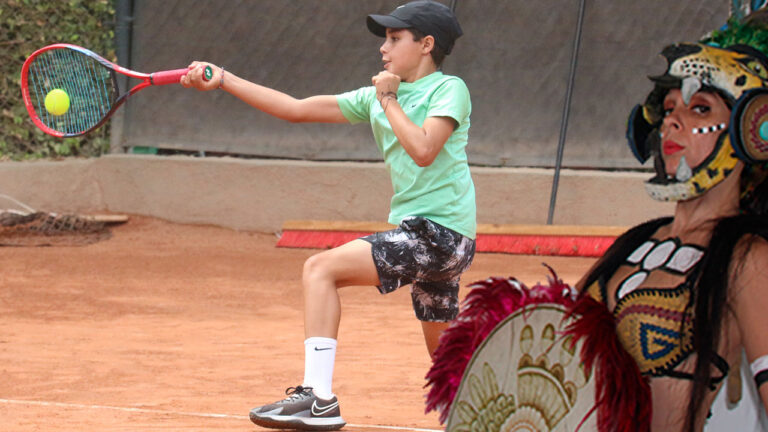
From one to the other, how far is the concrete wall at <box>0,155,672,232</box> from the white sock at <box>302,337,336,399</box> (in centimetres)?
624

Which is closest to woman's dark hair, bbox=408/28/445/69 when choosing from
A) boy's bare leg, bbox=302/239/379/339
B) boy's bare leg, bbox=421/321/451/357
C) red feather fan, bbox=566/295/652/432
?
boy's bare leg, bbox=302/239/379/339

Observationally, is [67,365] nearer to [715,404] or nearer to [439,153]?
[439,153]

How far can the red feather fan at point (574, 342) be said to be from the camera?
1986 millimetres

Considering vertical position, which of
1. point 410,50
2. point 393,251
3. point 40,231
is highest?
point 410,50

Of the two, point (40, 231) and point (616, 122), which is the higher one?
point (616, 122)

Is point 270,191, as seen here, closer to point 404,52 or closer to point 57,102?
point 57,102


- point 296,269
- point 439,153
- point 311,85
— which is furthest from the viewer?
point 311,85

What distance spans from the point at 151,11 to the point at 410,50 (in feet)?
25.3

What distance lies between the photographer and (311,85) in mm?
10766

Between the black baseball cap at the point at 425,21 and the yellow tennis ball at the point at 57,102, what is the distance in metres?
2.03

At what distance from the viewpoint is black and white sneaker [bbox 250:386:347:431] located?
372 cm

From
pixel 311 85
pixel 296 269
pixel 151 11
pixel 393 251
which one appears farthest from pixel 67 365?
pixel 151 11

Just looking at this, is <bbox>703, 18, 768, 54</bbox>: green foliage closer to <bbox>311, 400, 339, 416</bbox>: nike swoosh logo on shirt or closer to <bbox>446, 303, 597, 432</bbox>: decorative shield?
<bbox>446, 303, 597, 432</bbox>: decorative shield

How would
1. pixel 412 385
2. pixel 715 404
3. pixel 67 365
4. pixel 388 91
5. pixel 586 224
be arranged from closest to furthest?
pixel 715 404 → pixel 388 91 → pixel 412 385 → pixel 67 365 → pixel 586 224
